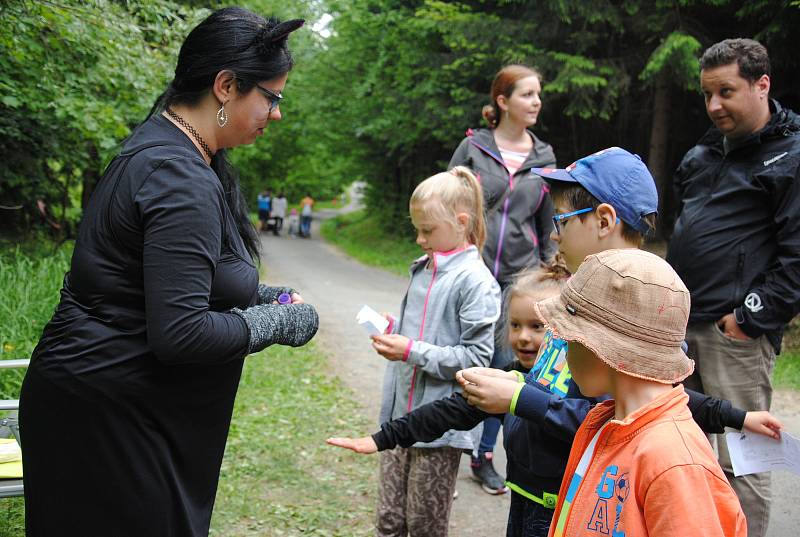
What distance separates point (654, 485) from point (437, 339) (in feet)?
Result: 5.45

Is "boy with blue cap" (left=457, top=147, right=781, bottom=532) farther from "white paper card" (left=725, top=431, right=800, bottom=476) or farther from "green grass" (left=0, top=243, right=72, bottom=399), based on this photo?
"green grass" (left=0, top=243, right=72, bottom=399)

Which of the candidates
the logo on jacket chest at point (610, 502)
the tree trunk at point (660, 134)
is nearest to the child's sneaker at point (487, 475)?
the logo on jacket chest at point (610, 502)

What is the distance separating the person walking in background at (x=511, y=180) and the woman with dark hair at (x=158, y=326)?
2.25 metres

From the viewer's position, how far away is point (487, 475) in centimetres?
466

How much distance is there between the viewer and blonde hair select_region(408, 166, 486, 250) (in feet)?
10.7

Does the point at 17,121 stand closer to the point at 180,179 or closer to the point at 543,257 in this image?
the point at 543,257

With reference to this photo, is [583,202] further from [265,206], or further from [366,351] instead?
[265,206]

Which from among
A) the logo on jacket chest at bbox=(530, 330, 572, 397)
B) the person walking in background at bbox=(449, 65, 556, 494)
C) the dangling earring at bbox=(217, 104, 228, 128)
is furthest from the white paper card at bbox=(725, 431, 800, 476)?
the person walking in background at bbox=(449, 65, 556, 494)

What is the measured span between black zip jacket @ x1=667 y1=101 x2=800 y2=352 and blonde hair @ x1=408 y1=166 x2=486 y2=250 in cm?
97

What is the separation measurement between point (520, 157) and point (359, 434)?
2398mm

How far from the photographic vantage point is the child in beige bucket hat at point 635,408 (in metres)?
1.62

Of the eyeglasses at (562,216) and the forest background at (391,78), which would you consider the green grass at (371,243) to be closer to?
the forest background at (391,78)

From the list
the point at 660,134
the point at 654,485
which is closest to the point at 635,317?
the point at 654,485

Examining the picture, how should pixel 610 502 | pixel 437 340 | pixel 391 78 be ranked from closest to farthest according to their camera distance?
pixel 610 502, pixel 437 340, pixel 391 78
